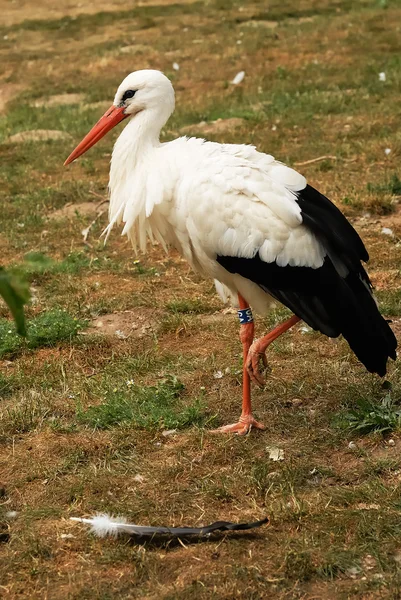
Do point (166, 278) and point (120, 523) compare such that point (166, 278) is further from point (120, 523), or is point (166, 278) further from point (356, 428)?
point (120, 523)

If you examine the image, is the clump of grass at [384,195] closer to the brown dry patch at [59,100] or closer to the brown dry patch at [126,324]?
the brown dry patch at [126,324]

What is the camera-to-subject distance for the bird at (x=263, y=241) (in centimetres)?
411

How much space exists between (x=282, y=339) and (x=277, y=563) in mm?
2155

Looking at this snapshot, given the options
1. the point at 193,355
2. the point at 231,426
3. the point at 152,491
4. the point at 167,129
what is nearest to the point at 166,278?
the point at 193,355

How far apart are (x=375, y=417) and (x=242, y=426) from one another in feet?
1.96

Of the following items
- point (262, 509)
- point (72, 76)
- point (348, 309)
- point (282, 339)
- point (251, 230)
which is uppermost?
point (251, 230)

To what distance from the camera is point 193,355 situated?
16.8 ft

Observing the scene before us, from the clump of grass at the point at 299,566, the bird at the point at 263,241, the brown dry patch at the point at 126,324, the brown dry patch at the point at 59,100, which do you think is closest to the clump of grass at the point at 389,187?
the brown dry patch at the point at 126,324

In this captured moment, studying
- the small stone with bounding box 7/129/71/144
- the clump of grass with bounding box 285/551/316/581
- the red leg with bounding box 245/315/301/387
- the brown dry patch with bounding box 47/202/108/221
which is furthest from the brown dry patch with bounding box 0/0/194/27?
the clump of grass with bounding box 285/551/316/581

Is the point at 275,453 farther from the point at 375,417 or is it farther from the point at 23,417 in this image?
the point at 23,417

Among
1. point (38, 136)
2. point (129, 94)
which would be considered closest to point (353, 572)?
point (129, 94)

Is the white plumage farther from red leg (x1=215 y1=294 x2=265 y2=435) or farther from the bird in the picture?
red leg (x1=215 y1=294 x2=265 y2=435)

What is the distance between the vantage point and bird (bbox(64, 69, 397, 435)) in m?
4.11

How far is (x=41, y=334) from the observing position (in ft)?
17.4
